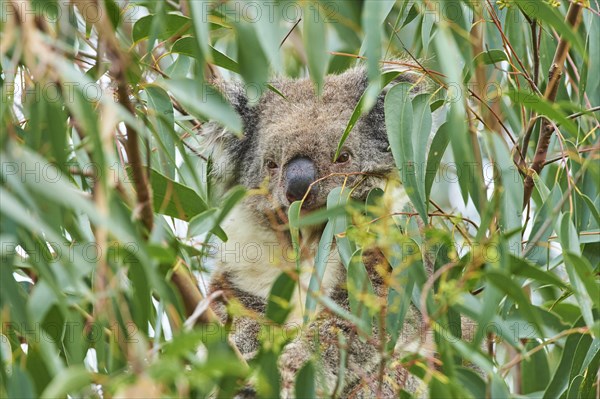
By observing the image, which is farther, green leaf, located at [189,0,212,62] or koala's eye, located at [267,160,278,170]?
koala's eye, located at [267,160,278,170]

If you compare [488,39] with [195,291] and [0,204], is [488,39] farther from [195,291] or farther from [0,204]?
[0,204]

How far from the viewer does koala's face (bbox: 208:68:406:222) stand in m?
3.06

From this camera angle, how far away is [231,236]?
3549mm

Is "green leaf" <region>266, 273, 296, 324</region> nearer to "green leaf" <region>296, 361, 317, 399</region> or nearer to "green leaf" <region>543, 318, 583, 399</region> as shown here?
"green leaf" <region>296, 361, 317, 399</region>

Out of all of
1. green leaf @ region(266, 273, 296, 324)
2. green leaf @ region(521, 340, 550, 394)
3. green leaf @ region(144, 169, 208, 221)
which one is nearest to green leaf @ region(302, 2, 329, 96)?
green leaf @ region(266, 273, 296, 324)

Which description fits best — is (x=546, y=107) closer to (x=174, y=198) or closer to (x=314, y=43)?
(x=314, y=43)

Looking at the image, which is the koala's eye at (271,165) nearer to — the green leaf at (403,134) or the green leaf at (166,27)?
the green leaf at (166,27)

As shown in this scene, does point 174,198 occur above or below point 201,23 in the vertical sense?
below

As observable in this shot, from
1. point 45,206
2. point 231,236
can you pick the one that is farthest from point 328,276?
point 45,206

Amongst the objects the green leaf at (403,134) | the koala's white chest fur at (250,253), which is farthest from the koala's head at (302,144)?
the green leaf at (403,134)

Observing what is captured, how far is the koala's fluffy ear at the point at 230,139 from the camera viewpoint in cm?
349

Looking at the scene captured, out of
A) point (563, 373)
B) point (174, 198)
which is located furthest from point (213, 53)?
point (563, 373)

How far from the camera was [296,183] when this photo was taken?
296cm

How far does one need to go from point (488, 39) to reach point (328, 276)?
1.02m
